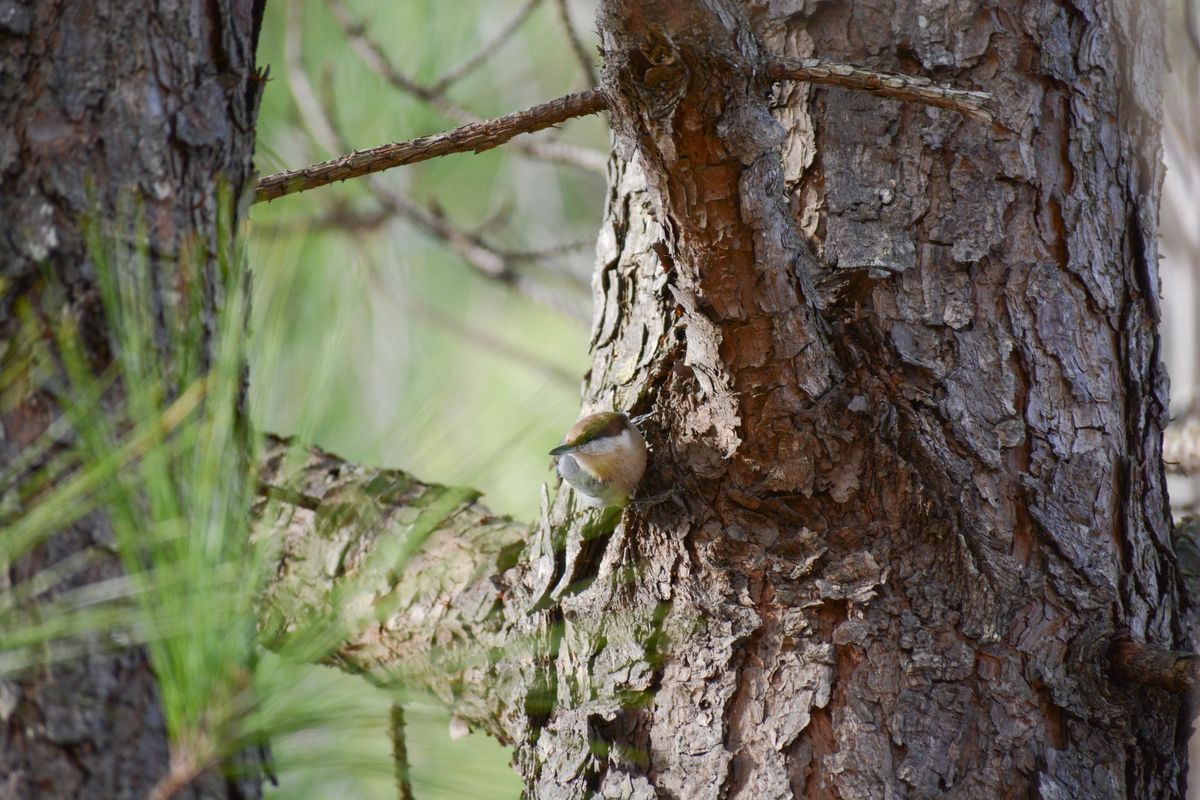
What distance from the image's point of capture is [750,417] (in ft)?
4.21

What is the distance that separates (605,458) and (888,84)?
639mm

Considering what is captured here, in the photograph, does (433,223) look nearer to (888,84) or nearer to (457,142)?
(457,142)

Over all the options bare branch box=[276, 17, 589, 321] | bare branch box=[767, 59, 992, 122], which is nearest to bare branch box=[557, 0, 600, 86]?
bare branch box=[276, 17, 589, 321]

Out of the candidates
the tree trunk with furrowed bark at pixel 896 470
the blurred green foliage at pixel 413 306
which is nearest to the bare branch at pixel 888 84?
the tree trunk with furrowed bark at pixel 896 470

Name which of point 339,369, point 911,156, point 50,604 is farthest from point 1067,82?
point 50,604

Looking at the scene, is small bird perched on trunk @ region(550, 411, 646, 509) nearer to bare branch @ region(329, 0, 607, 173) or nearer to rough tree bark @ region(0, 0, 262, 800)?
rough tree bark @ region(0, 0, 262, 800)

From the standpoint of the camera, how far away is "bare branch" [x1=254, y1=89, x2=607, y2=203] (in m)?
1.16

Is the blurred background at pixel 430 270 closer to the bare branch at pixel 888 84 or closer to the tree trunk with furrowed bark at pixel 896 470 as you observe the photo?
the tree trunk with furrowed bark at pixel 896 470

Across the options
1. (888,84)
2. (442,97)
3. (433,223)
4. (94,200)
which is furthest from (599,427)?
(442,97)

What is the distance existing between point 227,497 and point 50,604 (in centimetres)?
15

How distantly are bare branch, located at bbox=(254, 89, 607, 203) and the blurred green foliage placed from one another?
2.7 inches

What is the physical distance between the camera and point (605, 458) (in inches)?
Result: 55.6

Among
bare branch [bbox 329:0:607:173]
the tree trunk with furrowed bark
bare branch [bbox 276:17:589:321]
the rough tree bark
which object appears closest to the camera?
the rough tree bark

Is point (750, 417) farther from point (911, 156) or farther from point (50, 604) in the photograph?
point (50, 604)
